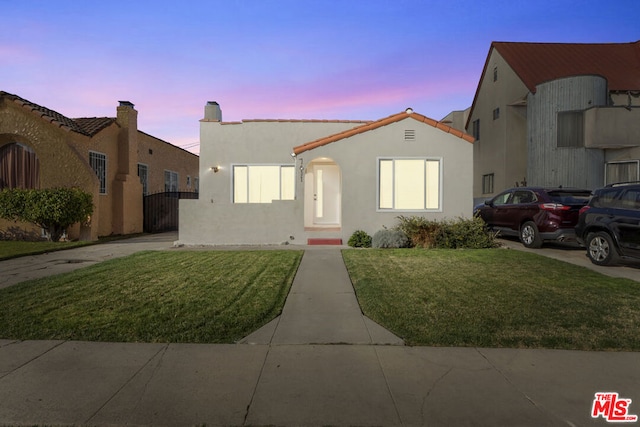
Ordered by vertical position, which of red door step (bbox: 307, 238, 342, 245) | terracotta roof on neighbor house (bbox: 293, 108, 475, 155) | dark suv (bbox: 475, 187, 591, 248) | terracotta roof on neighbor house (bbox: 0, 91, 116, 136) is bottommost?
red door step (bbox: 307, 238, 342, 245)

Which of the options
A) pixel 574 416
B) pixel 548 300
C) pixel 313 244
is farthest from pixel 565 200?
pixel 574 416

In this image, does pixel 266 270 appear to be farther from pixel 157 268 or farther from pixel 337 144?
pixel 337 144

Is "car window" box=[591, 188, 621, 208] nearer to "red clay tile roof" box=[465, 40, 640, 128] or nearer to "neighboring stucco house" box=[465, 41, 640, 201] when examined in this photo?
"neighboring stucco house" box=[465, 41, 640, 201]

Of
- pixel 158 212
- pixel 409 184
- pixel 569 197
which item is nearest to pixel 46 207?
pixel 158 212

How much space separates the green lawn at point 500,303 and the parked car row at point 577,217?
954 millimetres

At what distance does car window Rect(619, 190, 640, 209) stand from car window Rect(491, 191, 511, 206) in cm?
433

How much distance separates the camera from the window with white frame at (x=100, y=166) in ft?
48.9

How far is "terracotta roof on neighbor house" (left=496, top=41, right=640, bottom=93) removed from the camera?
19.4 m

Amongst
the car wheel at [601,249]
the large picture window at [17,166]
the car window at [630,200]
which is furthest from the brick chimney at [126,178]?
the car window at [630,200]

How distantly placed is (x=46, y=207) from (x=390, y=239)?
11279 millimetres

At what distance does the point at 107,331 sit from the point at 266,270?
150 inches

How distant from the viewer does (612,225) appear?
8.43m

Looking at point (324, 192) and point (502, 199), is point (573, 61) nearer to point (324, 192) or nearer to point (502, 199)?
point (502, 199)

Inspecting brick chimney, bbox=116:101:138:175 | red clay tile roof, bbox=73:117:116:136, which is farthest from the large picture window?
brick chimney, bbox=116:101:138:175
